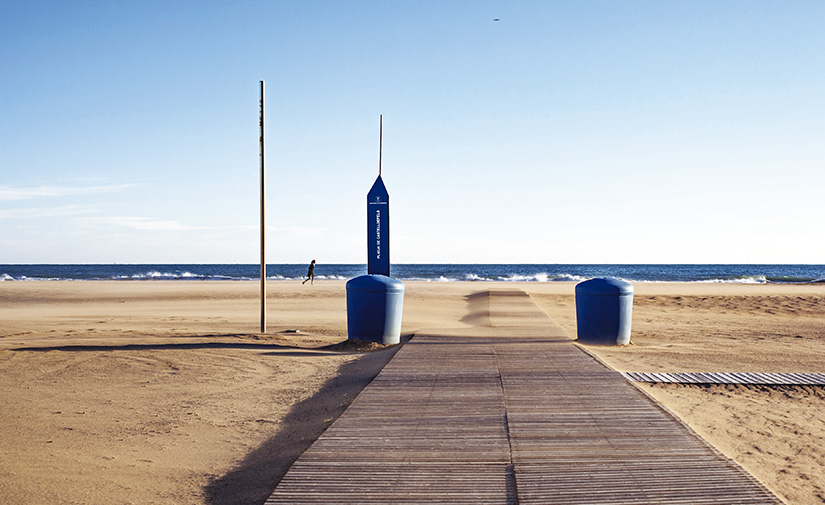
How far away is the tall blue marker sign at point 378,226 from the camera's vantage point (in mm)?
11469

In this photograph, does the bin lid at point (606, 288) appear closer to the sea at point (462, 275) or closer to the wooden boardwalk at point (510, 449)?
the wooden boardwalk at point (510, 449)

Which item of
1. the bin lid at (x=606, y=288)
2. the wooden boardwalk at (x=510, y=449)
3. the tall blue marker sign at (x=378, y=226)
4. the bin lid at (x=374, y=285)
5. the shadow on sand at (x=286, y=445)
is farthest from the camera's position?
the tall blue marker sign at (x=378, y=226)

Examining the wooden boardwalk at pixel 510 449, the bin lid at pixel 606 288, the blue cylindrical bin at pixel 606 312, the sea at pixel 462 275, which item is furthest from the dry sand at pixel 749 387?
the sea at pixel 462 275

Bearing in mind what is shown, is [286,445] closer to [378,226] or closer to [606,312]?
[378,226]

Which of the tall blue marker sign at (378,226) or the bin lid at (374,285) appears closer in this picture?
the bin lid at (374,285)

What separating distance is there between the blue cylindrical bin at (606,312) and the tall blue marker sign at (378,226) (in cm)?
368

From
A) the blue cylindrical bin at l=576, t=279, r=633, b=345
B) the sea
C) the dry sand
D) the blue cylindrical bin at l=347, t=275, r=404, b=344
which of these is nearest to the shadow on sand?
the blue cylindrical bin at l=347, t=275, r=404, b=344

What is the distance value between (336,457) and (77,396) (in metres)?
4.73

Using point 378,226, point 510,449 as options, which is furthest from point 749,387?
point 378,226

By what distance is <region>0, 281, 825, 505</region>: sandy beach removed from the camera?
179 inches

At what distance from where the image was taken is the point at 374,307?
1066cm

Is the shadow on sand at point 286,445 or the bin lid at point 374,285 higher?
the bin lid at point 374,285

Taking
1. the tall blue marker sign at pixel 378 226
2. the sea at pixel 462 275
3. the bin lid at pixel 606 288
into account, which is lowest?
the sea at pixel 462 275

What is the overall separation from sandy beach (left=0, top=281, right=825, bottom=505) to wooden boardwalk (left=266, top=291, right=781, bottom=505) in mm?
449
